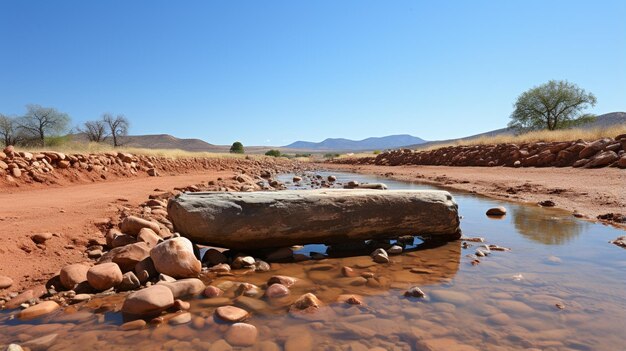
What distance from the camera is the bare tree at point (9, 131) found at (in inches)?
1002

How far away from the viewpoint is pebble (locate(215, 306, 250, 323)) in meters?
2.54

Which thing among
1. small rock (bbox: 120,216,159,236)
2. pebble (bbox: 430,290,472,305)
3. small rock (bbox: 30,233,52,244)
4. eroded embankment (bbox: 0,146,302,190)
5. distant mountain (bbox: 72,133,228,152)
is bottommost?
pebble (bbox: 430,290,472,305)

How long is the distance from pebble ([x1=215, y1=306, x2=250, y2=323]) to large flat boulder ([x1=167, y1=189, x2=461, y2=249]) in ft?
4.20

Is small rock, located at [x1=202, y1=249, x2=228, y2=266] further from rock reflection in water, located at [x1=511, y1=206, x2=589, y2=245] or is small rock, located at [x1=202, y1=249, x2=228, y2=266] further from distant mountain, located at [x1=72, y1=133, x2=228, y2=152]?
distant mountain, located at [x1=72, y1=133, x2=228, y2=152]

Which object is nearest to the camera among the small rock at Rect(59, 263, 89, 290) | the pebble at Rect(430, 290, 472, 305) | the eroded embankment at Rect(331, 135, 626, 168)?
the pebble at Rect(430, 290, 472, 305)

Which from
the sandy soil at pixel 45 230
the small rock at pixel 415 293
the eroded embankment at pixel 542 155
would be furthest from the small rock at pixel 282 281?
the eroded embankment at pixel 542 155

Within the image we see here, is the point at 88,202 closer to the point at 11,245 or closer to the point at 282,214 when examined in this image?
the point at 11,245

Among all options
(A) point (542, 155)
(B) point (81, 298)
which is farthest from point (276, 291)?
(A) point (542, 155)

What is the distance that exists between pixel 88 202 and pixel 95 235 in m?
1.98

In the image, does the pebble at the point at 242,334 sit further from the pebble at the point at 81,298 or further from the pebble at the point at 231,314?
the pebble at the point at 81,298

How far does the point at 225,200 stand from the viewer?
3.92 metres

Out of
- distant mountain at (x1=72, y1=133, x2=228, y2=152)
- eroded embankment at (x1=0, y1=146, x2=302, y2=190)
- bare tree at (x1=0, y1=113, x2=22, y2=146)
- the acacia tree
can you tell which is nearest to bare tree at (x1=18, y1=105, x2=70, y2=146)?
bare tree at (x1=0, y1=113, x2=22, y2=146)

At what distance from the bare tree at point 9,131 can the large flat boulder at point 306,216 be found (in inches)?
1155

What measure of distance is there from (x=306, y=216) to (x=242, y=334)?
5.97 ft
